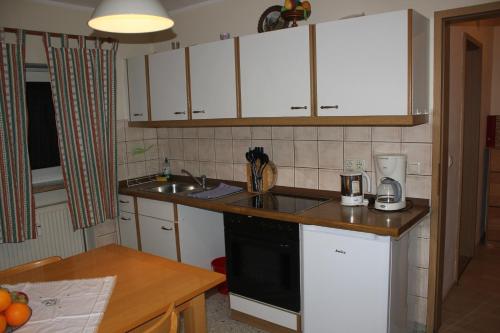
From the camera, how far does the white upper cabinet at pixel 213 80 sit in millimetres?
3053

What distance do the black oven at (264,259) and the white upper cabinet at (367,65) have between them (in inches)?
32.0

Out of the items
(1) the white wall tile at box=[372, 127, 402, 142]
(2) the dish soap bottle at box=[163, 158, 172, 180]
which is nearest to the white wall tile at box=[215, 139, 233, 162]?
(2) the dish soap bottle at box=[163, 158, 172, 180]

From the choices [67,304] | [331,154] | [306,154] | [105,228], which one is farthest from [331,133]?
[105,228]

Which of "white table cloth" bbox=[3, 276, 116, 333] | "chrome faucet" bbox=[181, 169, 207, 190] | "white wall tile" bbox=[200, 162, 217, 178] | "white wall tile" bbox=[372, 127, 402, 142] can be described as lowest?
"white table cloth" bbox=[3, 276, 116, 333]

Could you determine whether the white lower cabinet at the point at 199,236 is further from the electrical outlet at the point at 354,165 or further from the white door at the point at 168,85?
the electrical outlet at the point at 354,165

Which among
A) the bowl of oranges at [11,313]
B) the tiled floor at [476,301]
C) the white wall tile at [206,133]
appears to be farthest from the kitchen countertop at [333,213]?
the bowl of oranges at [11,313]

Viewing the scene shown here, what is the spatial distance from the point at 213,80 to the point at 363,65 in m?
1.17

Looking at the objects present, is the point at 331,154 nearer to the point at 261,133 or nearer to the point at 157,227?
the point at 261,133

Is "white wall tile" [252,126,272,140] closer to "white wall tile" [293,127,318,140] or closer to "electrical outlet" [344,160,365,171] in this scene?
"white wall tile" [293,127,318,140]

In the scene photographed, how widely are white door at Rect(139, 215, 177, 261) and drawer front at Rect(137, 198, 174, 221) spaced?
4cm

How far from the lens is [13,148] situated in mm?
3037

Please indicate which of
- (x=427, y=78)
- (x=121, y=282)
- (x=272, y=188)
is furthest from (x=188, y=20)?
(x=121, y=282)

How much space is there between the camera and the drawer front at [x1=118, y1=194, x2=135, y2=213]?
12.1ft

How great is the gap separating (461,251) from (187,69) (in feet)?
10.1
